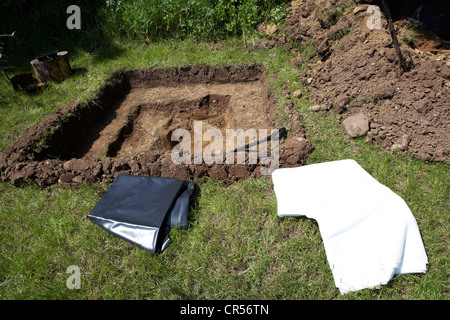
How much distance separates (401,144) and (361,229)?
133cm

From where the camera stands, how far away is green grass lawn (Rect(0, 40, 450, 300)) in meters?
1.87

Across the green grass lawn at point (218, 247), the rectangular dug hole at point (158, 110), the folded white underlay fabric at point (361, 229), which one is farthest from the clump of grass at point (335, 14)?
the folded white underlay fabric at point (361, 229)

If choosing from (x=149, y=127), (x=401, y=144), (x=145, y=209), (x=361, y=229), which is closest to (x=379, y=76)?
(x=401, y=144)

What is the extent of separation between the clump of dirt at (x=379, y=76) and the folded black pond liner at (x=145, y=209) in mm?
2255

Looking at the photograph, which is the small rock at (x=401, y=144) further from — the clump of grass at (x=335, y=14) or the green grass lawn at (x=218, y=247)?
the clump of grass at (x=335, y=14)

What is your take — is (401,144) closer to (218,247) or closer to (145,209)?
(218,247)

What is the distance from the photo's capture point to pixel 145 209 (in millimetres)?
2285

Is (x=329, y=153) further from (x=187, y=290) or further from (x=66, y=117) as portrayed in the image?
(x=66, y=117)

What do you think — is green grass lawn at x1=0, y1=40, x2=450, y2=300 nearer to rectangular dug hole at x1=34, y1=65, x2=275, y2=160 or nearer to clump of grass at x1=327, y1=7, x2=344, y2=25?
rectangular dug hole at x1=34, y1=65, x2=275, y2=160

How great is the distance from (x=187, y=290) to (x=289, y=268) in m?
0.82

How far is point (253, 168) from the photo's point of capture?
2.69 meters

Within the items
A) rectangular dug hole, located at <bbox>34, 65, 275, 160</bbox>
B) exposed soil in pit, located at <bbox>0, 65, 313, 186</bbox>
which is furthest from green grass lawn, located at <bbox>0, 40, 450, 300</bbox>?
rectangular dug hole, located at <bbox>34, 65, 275, 160</bbox>

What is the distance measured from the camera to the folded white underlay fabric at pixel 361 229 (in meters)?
1.78
